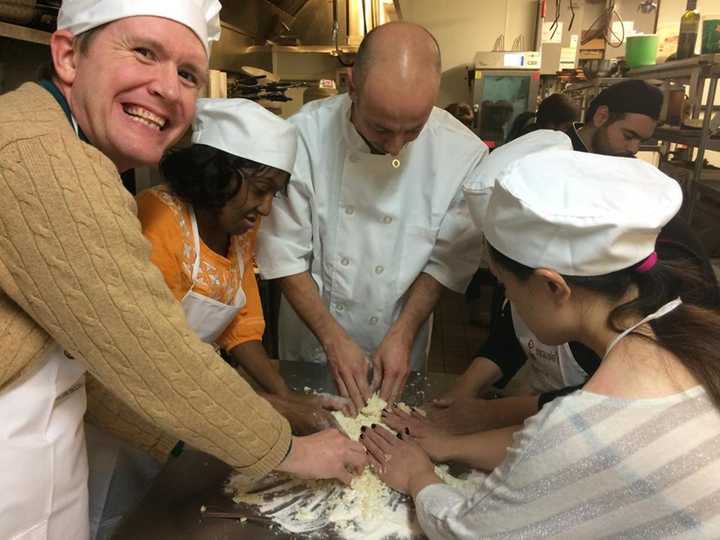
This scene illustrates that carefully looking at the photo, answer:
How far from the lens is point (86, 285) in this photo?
665 mm

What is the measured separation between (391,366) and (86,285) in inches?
33.7

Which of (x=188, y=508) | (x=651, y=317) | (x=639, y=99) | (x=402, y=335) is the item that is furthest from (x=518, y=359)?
(x=639, y=99)

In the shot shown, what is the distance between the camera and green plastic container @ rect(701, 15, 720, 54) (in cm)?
220

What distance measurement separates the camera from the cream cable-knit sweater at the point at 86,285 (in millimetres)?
638

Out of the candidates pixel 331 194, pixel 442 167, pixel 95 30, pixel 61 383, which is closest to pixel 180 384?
pixel 61 383

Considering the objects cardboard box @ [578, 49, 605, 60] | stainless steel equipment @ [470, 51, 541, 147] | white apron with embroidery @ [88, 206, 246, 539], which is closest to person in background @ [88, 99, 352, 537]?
white apron with embroidery @ [88, 206, 246, 539]

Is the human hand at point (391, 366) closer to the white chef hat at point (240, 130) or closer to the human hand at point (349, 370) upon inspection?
the human hand at point (349, 370)

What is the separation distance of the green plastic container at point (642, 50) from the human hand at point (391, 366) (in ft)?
8.95

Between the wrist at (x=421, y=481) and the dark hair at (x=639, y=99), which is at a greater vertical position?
the dark hair at (x=639, y=99)

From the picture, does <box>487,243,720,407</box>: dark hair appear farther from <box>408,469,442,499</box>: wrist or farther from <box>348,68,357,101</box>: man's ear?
<box>348,68,357,101</box>: man's ear

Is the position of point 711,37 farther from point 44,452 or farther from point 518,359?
point 44,452

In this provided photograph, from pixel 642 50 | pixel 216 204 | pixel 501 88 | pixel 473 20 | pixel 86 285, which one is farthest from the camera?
pixel 473 20

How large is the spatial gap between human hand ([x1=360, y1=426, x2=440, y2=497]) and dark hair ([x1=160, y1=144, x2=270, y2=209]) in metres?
0.59

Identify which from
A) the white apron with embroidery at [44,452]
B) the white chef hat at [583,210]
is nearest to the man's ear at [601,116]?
the white chef hat at [583,210]
